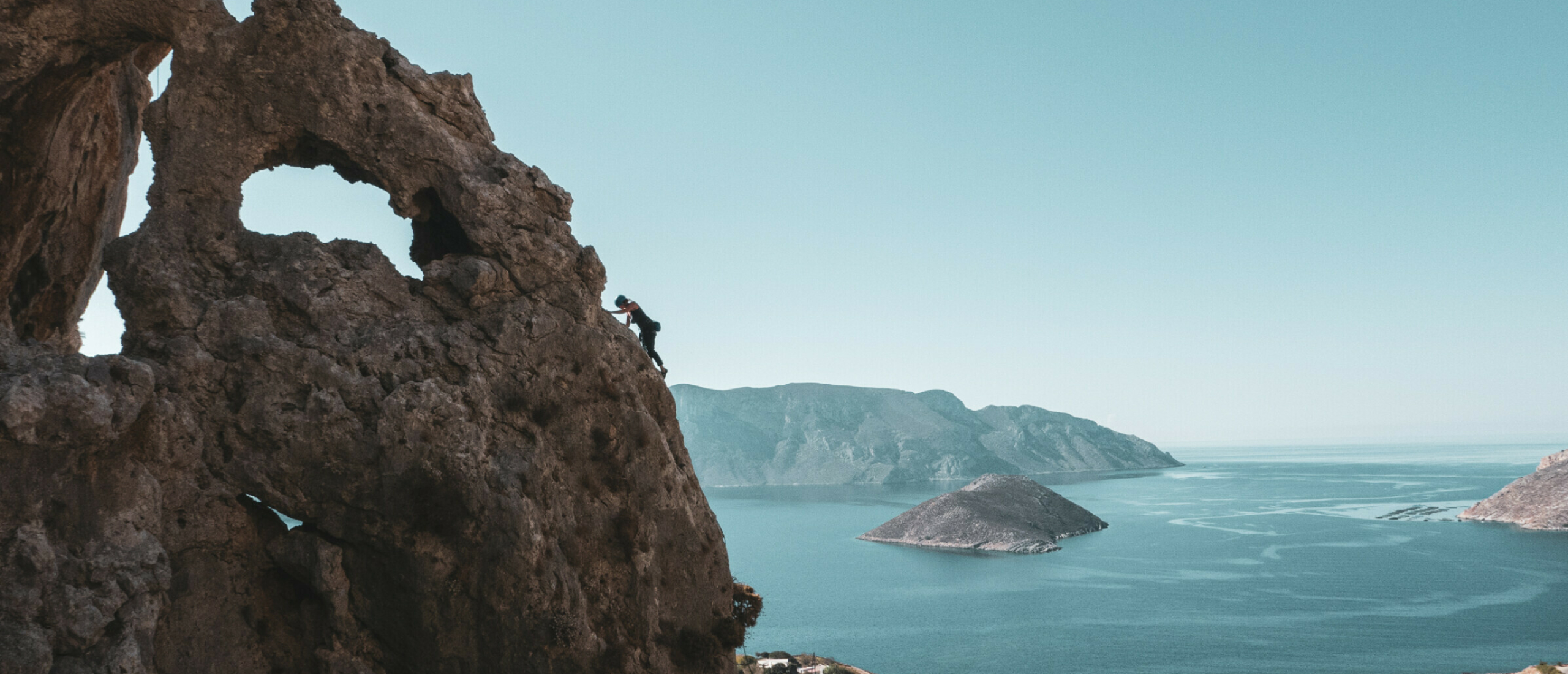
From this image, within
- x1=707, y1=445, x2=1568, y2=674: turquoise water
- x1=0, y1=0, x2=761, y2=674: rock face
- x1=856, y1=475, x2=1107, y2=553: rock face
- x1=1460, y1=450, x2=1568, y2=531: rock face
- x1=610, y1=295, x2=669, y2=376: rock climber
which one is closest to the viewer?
x1=0, y1=0, x2=761, y2=674: rock face

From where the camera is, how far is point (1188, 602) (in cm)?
10069

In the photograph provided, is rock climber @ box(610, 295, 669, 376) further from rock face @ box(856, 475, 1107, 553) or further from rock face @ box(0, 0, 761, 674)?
rock face @ box(856, 475, 1107, 553)

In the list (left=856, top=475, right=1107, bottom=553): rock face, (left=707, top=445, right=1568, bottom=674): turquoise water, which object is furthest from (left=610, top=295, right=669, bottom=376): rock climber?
(left=856, top=475, right=1107, bottom=553): rock face

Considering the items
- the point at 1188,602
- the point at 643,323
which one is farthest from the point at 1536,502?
the point at 643,323

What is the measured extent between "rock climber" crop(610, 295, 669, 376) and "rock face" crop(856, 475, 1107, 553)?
126824 mm

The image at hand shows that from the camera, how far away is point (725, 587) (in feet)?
67.3

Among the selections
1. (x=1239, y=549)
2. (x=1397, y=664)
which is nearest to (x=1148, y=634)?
(x=1397, y=664)

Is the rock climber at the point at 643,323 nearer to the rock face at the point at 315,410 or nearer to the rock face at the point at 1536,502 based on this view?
the rock face at the point at 315,410

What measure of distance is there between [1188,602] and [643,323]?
9858 centimetres

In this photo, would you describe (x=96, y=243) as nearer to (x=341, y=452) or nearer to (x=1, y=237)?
(x=1, y=237)

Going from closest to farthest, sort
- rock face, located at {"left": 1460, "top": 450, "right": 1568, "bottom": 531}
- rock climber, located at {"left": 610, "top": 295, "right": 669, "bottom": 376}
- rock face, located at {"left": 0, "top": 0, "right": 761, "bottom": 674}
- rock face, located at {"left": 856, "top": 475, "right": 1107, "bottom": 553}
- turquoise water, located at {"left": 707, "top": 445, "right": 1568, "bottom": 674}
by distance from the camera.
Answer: rock face, located at {"left": 0, "top": 0, "right": 761, "bottom": 674}, rock climber, located at {"left": 610, "top": 295, "right": 669, "bottom": 376}, turquoise water, located at {"left": 707, "top": 445, "right": 1568, "bottom": 674}, rock face, located at {"left": 1460, "top": 450, "right": 1568, "bottom": 531}, rock face, located at {"left": 856, "top": 475, "right": 1107, "bottom": 553}

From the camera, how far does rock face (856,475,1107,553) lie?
145 meters

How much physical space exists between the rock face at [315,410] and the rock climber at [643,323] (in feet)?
10.2

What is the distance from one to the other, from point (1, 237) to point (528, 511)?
14.2 metres
